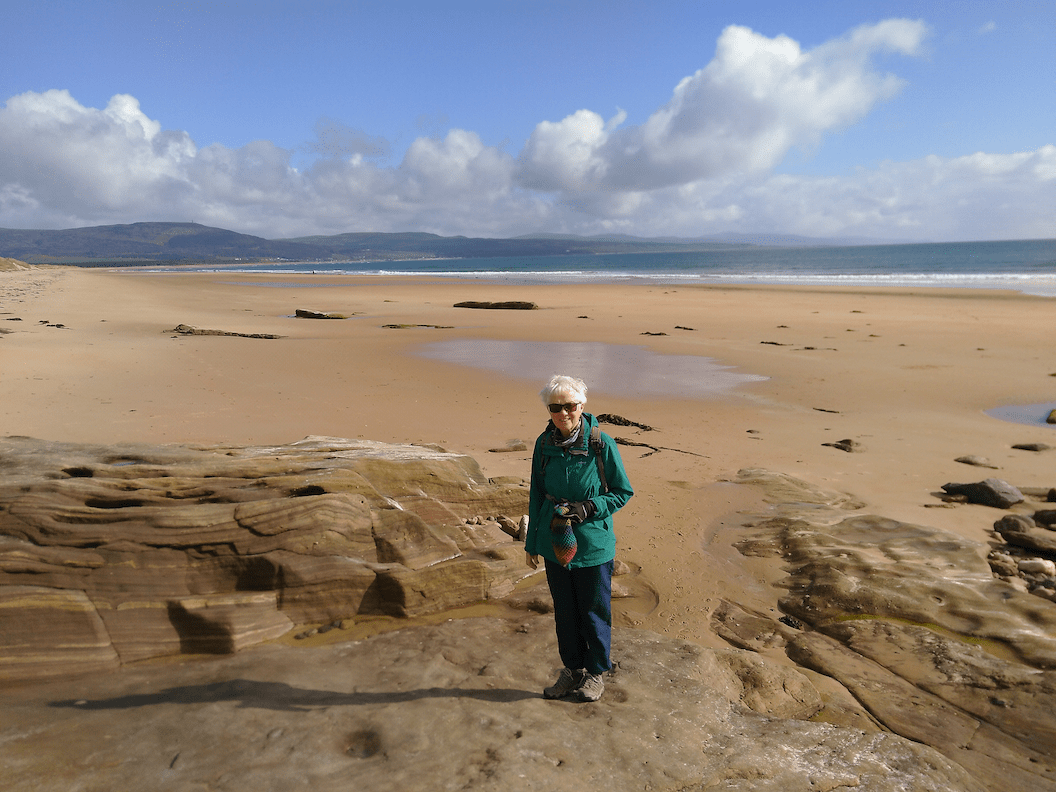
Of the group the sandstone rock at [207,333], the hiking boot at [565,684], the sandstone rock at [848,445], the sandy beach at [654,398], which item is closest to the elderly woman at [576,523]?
the hiking boot at [565,684]

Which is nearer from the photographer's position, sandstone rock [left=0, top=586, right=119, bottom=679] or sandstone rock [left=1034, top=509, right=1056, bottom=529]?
sandstone rock [left=0, top=586, right=119, bottom=679]

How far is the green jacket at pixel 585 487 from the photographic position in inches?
145

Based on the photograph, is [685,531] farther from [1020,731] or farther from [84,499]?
[84,499]

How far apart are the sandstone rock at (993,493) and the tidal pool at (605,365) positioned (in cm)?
606

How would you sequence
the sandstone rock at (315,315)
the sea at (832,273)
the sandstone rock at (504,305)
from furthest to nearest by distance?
the sea at (832,273) < the sandstone rock at (504,305) < the sandstone rock at (315,315)

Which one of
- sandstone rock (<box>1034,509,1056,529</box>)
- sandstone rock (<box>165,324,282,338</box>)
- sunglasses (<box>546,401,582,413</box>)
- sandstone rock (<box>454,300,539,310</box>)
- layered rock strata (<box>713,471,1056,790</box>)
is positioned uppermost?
sunglasses (<box>546,401,582,413</box>)

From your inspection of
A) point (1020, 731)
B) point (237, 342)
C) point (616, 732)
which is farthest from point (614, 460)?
point (237, 342)

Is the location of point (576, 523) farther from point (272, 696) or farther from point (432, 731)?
point (272, 696)

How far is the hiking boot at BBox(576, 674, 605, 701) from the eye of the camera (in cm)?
374

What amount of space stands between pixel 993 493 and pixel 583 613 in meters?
6.03

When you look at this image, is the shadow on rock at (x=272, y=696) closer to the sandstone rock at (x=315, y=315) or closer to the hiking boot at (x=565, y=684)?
the hiking boot at (x=565, y=684)

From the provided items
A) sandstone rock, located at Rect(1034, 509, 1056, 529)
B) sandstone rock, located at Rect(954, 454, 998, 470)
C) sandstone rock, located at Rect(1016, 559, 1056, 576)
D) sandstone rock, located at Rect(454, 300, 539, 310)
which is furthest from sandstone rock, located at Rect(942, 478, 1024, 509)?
sandstone rock, located at Rect(454, 300, 539, 310)

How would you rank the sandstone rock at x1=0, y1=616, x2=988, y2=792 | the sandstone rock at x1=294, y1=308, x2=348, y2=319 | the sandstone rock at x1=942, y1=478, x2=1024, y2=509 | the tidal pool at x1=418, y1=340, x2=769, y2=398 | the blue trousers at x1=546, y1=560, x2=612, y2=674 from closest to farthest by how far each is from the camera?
the sandstone rock at x1=0, y1=616, x2=988, y2=792
the blue trousers at x1=546, y1=560, x2=612, y2=674
the sandstone rock at x1=942, y1=478, x2=1024, y2=509
the tidal pool at x1=418, y1=340, x2=769, y2=398
the sandstone rock at x1=294, y1=308, x2=348, y2=319

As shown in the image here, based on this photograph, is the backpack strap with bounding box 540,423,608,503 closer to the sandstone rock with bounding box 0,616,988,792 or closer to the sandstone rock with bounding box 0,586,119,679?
the sandstone rock with bounding box 0,616,988,792
